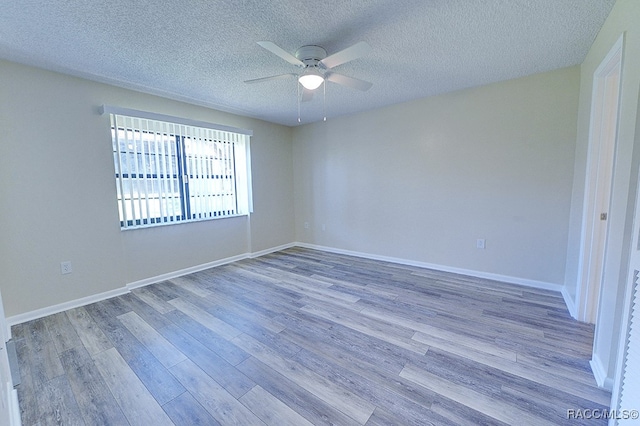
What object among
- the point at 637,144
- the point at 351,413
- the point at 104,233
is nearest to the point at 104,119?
the point at 104,233

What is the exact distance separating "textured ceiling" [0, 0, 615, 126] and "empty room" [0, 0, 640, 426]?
21mm

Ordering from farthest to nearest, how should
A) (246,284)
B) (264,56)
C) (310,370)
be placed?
(246,284), (264,56), (310,370)

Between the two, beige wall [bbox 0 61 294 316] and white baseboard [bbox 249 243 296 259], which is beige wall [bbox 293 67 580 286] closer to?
white baseboard [bbox 249 243 296 259]

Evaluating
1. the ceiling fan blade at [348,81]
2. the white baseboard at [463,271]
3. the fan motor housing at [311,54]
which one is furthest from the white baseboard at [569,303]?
the fan motor housing at [311,54]

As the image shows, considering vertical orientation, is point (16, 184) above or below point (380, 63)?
below

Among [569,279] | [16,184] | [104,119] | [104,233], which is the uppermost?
[104,119]

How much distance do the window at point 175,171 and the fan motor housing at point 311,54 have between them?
6.98ft

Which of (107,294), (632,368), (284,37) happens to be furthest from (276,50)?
(107,294)

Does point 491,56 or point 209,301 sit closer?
point 491,56

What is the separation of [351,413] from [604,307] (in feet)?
5.27

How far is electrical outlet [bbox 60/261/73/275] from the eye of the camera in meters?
2.58

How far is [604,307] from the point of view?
1.51 metres

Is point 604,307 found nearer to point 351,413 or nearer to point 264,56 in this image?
point 351,413

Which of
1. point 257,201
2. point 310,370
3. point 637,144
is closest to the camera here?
point 637,144
